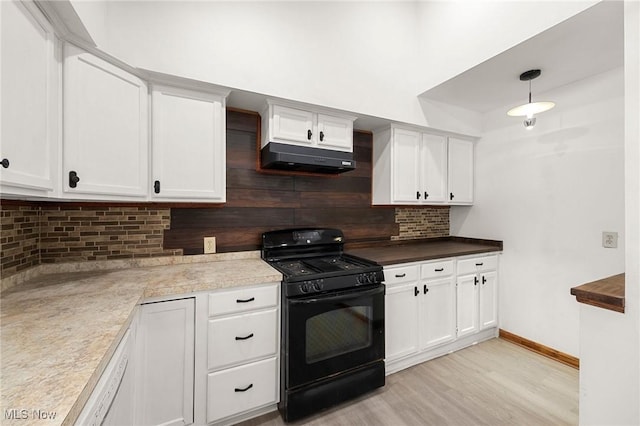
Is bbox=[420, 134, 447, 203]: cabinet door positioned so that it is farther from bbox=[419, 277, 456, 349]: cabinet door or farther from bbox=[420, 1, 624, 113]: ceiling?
bbox=[419, 277, 456, 349]: cabinet door

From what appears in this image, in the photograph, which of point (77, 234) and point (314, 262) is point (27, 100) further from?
point (314, 262)

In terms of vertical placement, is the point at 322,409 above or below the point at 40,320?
below

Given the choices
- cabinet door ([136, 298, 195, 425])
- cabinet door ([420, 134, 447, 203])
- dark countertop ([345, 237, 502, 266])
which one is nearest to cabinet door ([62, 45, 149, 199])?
cabinet door ([136, 298, 195, 425])

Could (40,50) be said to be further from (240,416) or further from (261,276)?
(240,416)

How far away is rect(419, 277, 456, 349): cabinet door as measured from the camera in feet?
7.87

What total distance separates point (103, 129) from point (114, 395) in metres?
1.28

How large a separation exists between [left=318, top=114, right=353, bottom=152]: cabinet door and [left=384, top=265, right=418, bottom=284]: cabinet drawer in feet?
3.49

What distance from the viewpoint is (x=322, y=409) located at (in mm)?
1818

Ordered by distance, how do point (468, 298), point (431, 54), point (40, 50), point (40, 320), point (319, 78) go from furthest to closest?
point (468, 298)
point (431, 54)
point (319, 78)
point (40, 50)
point (40, 320)

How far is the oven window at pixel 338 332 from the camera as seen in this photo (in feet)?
5.87

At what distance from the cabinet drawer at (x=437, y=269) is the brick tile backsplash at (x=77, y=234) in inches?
78.9

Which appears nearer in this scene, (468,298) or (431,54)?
(431,54)

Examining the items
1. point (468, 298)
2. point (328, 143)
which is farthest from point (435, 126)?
point (468, 298)

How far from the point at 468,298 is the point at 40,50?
338 cm
